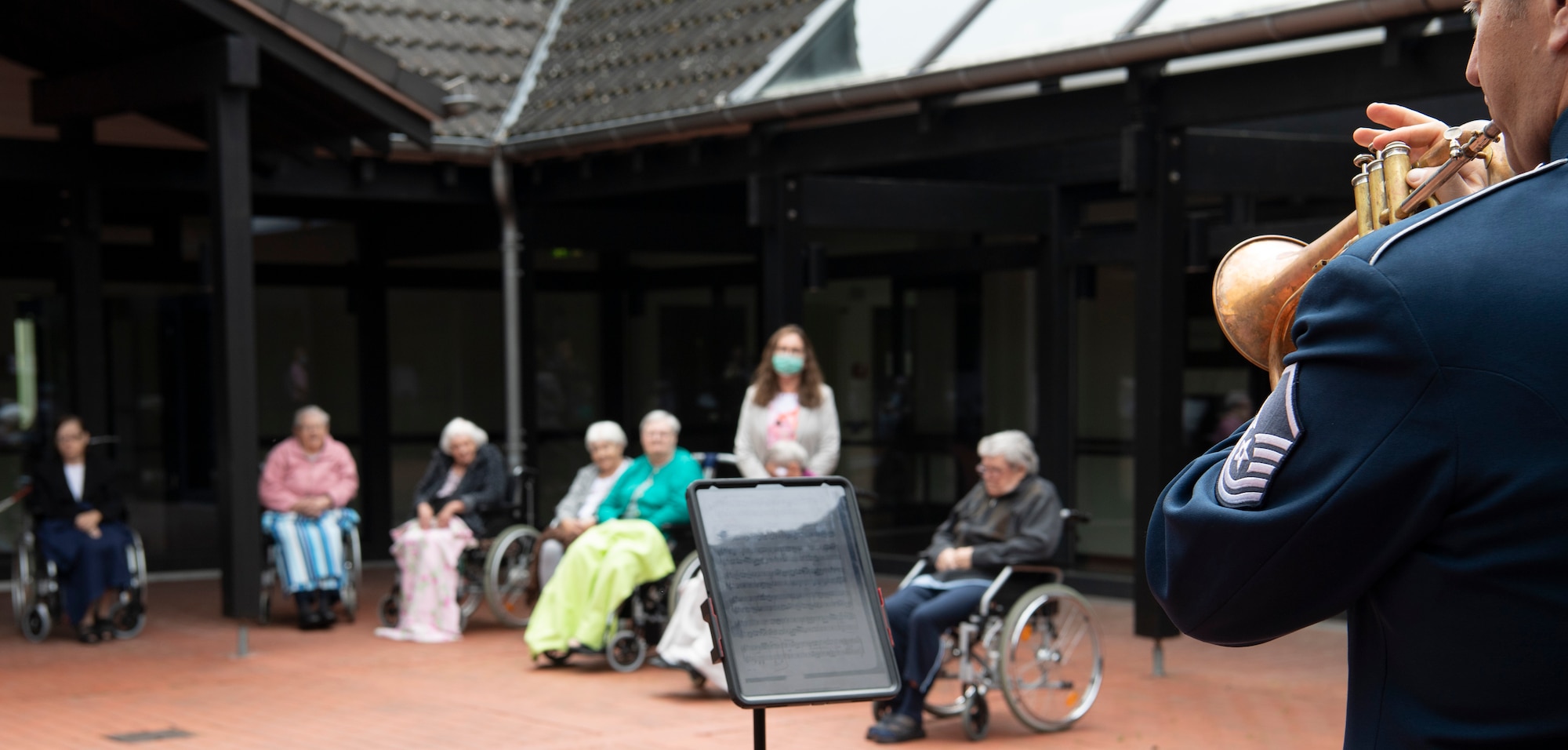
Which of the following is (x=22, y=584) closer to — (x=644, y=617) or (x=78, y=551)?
(x=78, y=551)

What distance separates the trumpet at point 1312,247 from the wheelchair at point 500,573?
7294 mm

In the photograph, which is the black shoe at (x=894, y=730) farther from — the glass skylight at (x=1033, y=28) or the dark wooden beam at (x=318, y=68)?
the dark wooden beam at (x=318, y=68)

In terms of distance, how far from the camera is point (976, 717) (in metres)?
5.93

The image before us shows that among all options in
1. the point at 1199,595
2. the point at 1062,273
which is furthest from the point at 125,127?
the point at 1199,595

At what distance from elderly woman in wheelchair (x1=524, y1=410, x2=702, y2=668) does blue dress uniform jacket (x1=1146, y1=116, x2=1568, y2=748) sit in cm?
627

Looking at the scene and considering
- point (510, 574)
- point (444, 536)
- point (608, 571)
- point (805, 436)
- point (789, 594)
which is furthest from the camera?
point (510, 574)

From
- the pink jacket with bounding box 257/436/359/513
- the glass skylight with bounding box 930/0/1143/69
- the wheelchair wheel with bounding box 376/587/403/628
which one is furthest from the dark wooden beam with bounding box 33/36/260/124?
the glass skylight with bounding box 930/0/1143/69

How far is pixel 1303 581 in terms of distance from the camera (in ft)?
3.97

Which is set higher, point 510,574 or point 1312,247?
point 1312,247

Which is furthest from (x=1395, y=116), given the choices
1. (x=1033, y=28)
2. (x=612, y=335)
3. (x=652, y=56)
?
(x=612, y=335)

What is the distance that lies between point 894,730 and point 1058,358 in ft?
13.8

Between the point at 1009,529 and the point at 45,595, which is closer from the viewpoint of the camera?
the point at 1009,529

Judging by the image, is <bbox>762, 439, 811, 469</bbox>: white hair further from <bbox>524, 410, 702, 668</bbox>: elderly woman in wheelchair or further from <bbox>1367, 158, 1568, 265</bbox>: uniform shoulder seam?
<bbox>1367, 158, 1568, 265</bbox>: uniform shoulder seam

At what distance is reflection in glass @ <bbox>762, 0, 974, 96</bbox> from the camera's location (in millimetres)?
7770
